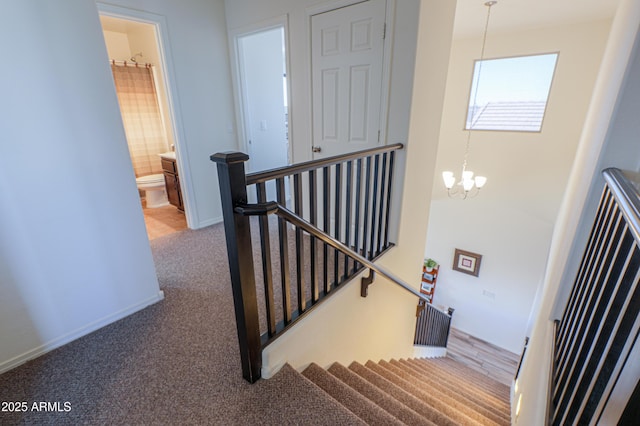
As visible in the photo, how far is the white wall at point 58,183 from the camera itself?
1.36 metres

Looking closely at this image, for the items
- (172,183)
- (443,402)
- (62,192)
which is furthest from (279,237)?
(172,183)

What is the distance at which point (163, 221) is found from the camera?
3.58m

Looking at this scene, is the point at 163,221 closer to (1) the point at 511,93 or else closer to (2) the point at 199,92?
(2) the point at 199,92

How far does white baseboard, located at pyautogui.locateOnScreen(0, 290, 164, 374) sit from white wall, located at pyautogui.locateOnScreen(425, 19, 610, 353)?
4.97 m

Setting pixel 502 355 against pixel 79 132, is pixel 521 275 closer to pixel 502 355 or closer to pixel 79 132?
pixel 502 355

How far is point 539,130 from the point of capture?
14.4ft

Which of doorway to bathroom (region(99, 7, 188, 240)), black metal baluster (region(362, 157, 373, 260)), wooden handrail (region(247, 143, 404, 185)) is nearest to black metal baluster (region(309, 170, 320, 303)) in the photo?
wooden handrail (region(247, 143, 404, 185))

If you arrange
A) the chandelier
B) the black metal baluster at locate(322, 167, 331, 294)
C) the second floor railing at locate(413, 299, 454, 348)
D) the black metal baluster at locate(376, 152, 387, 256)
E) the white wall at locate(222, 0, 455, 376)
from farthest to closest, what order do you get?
the second floor railing at locate(413, 299, 454, 348), the chandelier, the black metal baluster at locate(376, 152, 387, 256), the white wall at locate(222, 0, 455, 376), the black metal baluster at locate(322, 167, 331, 294)

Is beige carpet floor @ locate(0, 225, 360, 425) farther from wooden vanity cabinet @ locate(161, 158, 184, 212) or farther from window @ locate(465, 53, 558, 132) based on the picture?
window @ locate(465, 53, 558, 132)

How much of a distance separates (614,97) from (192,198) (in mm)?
3437

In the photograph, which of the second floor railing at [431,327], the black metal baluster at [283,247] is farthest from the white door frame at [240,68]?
the second floor railing at [431,327]

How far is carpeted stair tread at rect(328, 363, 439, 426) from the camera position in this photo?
1.59 metres

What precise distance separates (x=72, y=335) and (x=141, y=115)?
3431 mm

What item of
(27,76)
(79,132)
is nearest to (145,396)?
(79,132)
